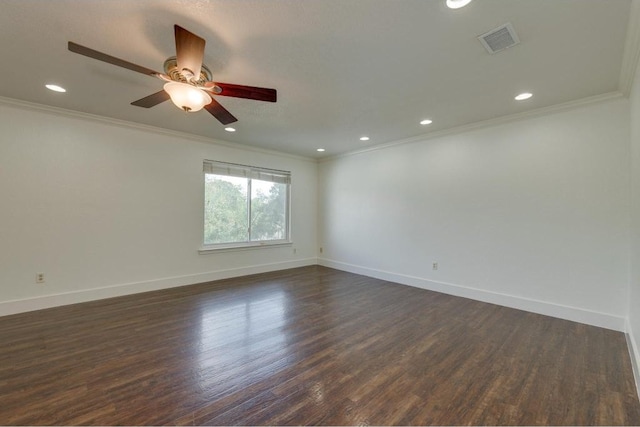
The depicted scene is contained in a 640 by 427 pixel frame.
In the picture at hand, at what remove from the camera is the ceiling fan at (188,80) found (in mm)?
1784

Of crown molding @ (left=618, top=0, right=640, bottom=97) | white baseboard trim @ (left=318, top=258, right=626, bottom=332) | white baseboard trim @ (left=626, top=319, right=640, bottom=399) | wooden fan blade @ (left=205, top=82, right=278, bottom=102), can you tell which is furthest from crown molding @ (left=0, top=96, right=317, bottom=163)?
white baseboard trim @ (left=626, top=319, right=640, bottom=399)

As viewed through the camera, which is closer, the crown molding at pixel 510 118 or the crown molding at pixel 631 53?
the crown molding at pixel 631 53

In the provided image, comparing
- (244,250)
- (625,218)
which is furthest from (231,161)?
(625,218)

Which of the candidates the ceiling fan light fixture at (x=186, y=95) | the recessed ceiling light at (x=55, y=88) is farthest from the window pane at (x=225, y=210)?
the ceiling fan light fixture at (x=186, y=95)

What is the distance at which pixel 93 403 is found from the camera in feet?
5.92

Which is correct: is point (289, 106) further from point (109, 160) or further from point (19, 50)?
point (109, 160)

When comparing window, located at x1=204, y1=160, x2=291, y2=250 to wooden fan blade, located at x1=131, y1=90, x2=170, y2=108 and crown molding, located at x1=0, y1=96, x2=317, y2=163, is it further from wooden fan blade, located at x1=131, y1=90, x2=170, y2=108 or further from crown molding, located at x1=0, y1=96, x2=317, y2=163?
wooden fan blade, located at x1=131, y1=90, x2=170, y2=108

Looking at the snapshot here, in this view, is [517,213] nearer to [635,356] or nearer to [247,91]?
[635,356]

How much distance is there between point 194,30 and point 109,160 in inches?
118

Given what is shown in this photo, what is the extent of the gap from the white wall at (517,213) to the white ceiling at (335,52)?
468 millimetres

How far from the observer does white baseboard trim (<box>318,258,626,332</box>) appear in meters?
3.03

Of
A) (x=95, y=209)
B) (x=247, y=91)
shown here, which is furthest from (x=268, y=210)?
(x=247, y=91)

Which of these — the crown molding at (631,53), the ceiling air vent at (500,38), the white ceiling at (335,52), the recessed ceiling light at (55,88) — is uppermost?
the recessed ceiling light at (55,88)

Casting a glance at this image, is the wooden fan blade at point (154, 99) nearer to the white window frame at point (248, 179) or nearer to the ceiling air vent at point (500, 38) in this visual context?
the white window frame at point (248, 179)
